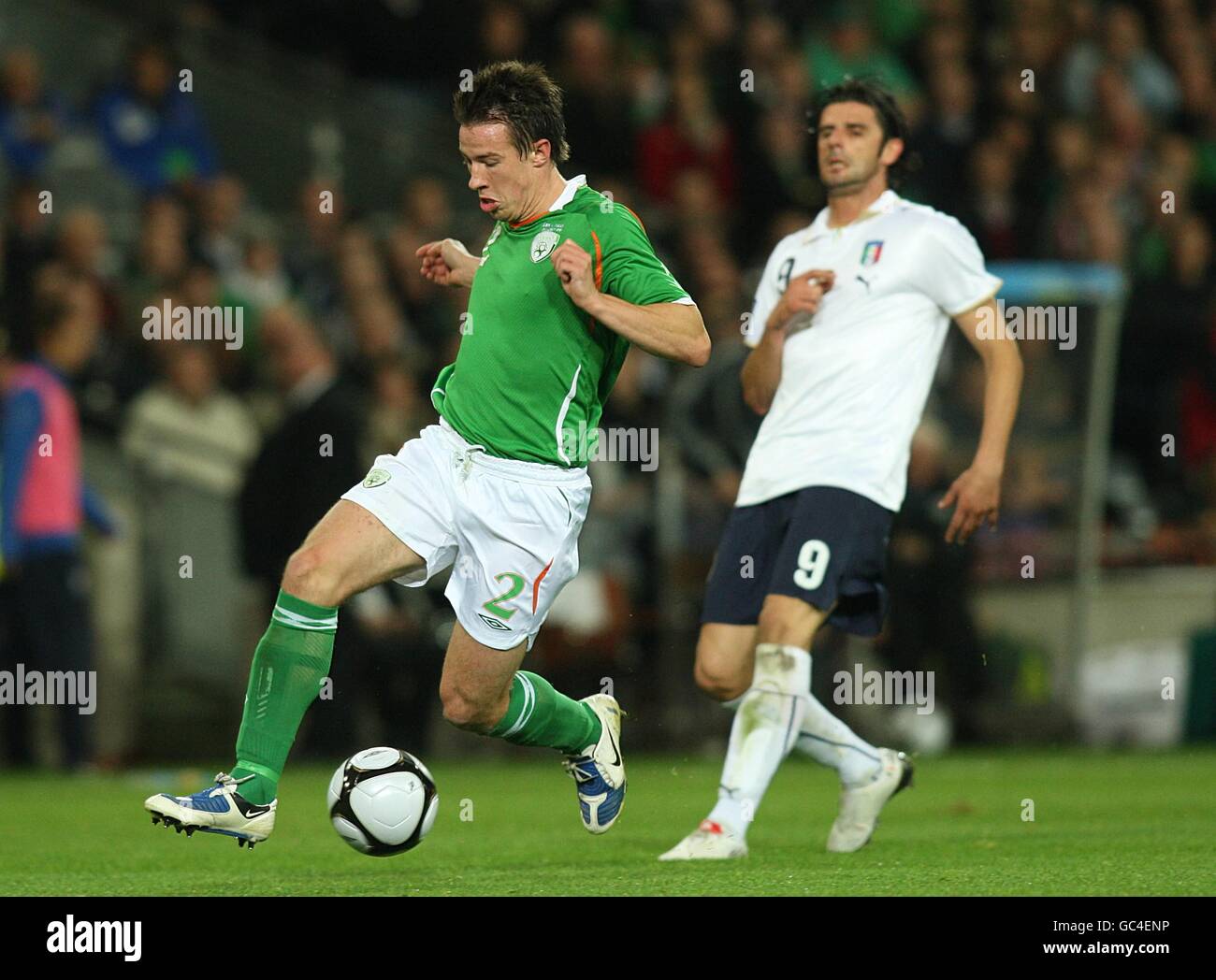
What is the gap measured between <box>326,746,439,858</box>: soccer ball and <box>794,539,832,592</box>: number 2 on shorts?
1.45m

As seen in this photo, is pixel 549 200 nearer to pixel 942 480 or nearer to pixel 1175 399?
pixel 942 480

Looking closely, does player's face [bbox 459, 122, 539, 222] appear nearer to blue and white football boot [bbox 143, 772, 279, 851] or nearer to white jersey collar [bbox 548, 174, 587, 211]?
white jersey collar [bbox 548, 174, 587, 211]

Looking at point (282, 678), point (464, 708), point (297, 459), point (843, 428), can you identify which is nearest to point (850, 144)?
point (843, 428)

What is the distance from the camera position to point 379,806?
20.7 feet

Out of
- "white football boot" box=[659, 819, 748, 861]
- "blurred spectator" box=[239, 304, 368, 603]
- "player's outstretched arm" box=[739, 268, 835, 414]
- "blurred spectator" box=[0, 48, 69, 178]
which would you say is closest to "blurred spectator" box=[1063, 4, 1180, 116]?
"blurred spectator" box=[239, 304, 368, 603]

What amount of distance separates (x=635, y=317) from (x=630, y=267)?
0.26m

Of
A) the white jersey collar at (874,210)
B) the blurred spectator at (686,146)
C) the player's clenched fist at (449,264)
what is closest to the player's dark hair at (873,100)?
the white jersey collar at (874,210)

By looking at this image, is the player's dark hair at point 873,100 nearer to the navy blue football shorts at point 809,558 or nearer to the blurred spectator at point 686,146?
the navy blue football shorts at point 809,558

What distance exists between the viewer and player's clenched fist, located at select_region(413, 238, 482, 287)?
6.86m

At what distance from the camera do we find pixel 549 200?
6559mm

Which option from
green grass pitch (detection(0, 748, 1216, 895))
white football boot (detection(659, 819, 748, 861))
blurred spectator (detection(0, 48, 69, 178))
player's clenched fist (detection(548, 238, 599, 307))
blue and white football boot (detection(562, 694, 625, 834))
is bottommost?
green grass pitch (detection(0, 748, 1216, 895))
